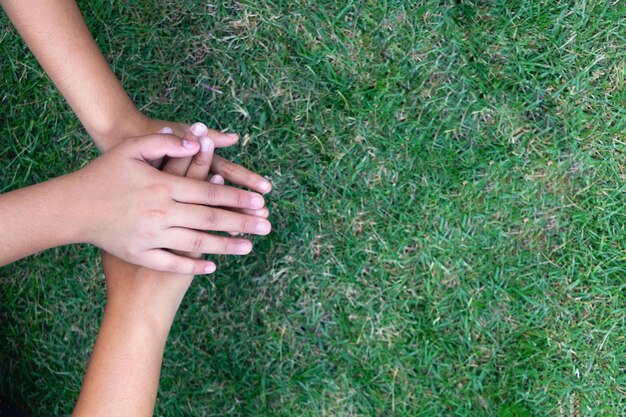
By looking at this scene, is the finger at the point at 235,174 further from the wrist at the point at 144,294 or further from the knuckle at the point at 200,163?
the wrist at the point at 144,294

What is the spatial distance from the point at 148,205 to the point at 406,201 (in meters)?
0.89

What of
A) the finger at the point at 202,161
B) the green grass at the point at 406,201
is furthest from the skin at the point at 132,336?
the green grass at the point at 406,201

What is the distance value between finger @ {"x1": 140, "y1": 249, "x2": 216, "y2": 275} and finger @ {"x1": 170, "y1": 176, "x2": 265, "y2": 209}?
0.17 metres

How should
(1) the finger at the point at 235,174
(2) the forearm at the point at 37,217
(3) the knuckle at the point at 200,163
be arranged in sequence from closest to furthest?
(2) the forearm at the point at 37,217 → (3) the knuckle at the point at 200,163 → (1) the finger at the point at 235,174

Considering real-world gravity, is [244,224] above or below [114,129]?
below

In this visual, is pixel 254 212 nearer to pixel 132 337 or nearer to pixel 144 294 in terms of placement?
pixel 144 294

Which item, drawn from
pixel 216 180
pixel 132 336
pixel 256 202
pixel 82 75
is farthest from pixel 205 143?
pixel 132 336

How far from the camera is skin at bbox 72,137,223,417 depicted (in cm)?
178

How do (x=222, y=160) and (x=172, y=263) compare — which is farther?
(x=222, y=160)

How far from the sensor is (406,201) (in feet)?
7.06

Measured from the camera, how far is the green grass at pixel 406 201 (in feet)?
6.91

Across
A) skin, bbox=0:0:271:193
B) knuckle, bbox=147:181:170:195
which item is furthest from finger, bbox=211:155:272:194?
knuckle, bbox=147:181:170:195

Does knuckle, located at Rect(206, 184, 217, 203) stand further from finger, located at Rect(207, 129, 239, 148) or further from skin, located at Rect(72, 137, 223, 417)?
finger, located at Rect(207, 129, 239, 148)

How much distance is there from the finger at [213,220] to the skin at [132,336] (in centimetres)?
11
